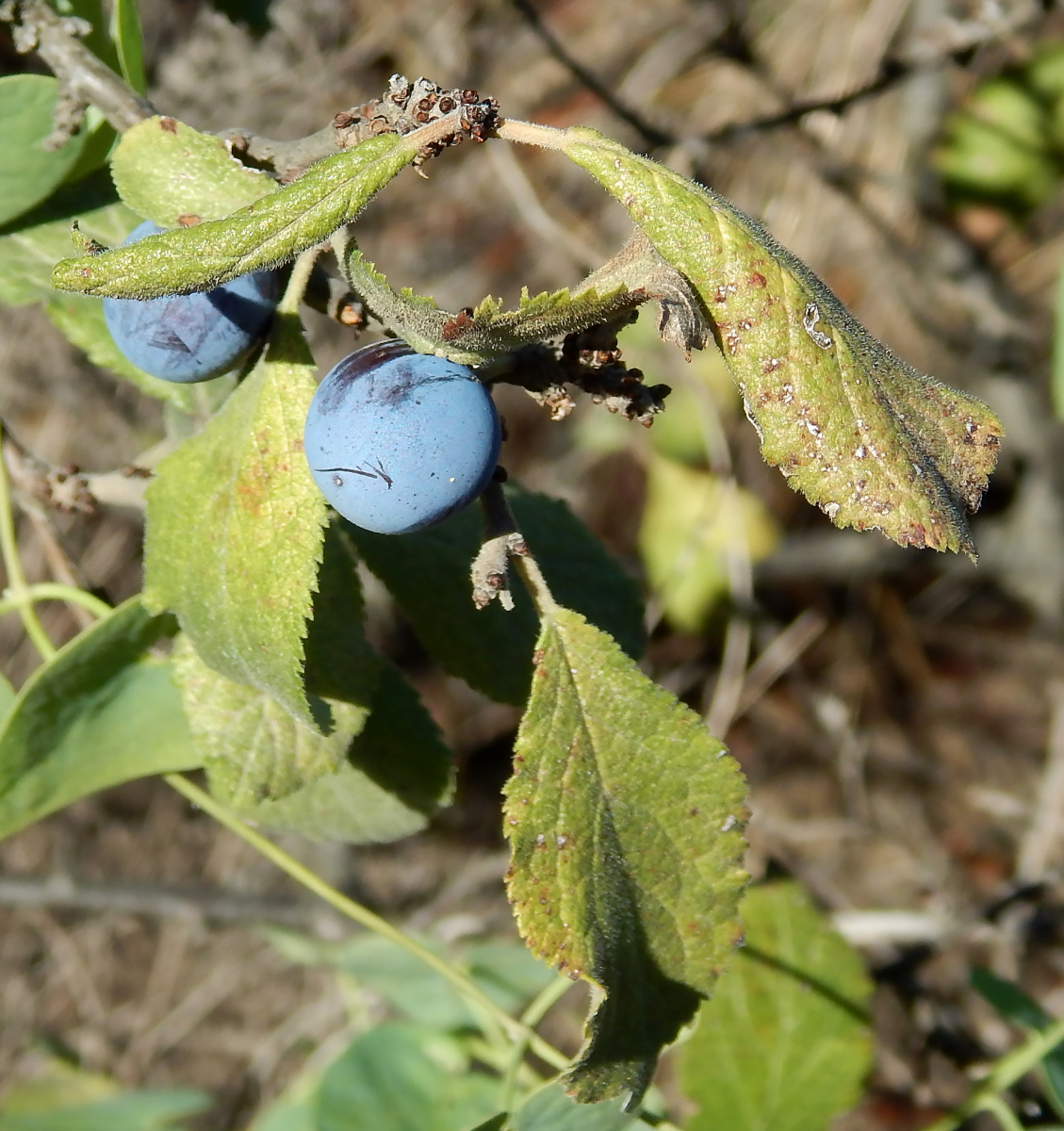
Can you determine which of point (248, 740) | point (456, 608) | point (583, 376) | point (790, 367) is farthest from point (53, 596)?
point (790, 367)

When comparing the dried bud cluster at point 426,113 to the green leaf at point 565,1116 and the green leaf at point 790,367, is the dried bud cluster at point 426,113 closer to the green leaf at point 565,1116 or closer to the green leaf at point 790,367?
the green leaf at point 790,367

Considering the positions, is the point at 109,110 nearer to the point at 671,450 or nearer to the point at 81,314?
the point at 81,314

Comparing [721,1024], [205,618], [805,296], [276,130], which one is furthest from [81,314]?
[276,130]

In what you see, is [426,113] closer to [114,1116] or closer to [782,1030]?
[782,1030]

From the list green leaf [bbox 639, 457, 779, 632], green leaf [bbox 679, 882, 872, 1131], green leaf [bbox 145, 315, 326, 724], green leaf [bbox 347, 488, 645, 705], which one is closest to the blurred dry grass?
green leaf [bbox 639, 457, 779, 632]

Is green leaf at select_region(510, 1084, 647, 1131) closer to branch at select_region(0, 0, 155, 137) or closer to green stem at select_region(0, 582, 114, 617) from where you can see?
green stem at select_region(0, 582, 114, 617)

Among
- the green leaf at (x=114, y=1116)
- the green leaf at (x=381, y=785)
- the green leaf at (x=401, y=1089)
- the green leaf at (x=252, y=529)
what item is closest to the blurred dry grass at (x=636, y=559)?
the green leaf at (x=114, y=1116)
